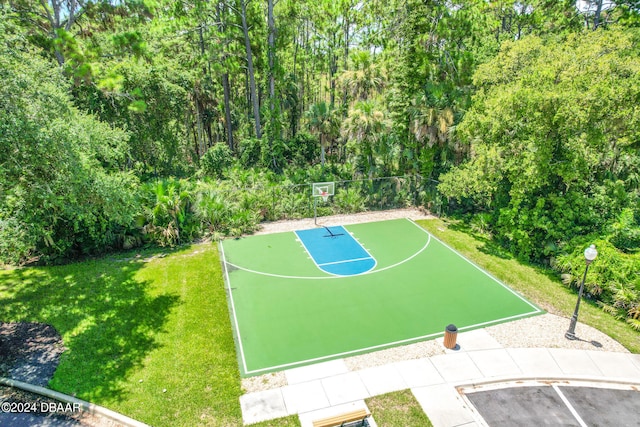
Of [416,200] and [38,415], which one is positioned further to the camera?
[416,200]

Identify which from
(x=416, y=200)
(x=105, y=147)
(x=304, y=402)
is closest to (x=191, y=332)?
(x=304, y=402)

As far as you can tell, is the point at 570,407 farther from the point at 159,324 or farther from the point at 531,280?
the point at 159,324

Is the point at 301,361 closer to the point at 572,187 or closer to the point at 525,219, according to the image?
the point at 525,219

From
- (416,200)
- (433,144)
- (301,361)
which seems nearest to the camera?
(301,361)

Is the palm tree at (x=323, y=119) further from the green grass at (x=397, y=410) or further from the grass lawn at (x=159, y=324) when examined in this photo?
the green grass at (x=397, y=410)

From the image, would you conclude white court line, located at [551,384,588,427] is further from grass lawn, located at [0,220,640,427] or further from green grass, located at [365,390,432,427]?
green grass, located at [365,390,432,427]

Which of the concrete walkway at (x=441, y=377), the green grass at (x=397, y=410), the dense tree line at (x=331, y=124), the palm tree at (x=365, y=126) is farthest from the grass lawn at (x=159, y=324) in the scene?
the palm tree at (x=365, y=126)
